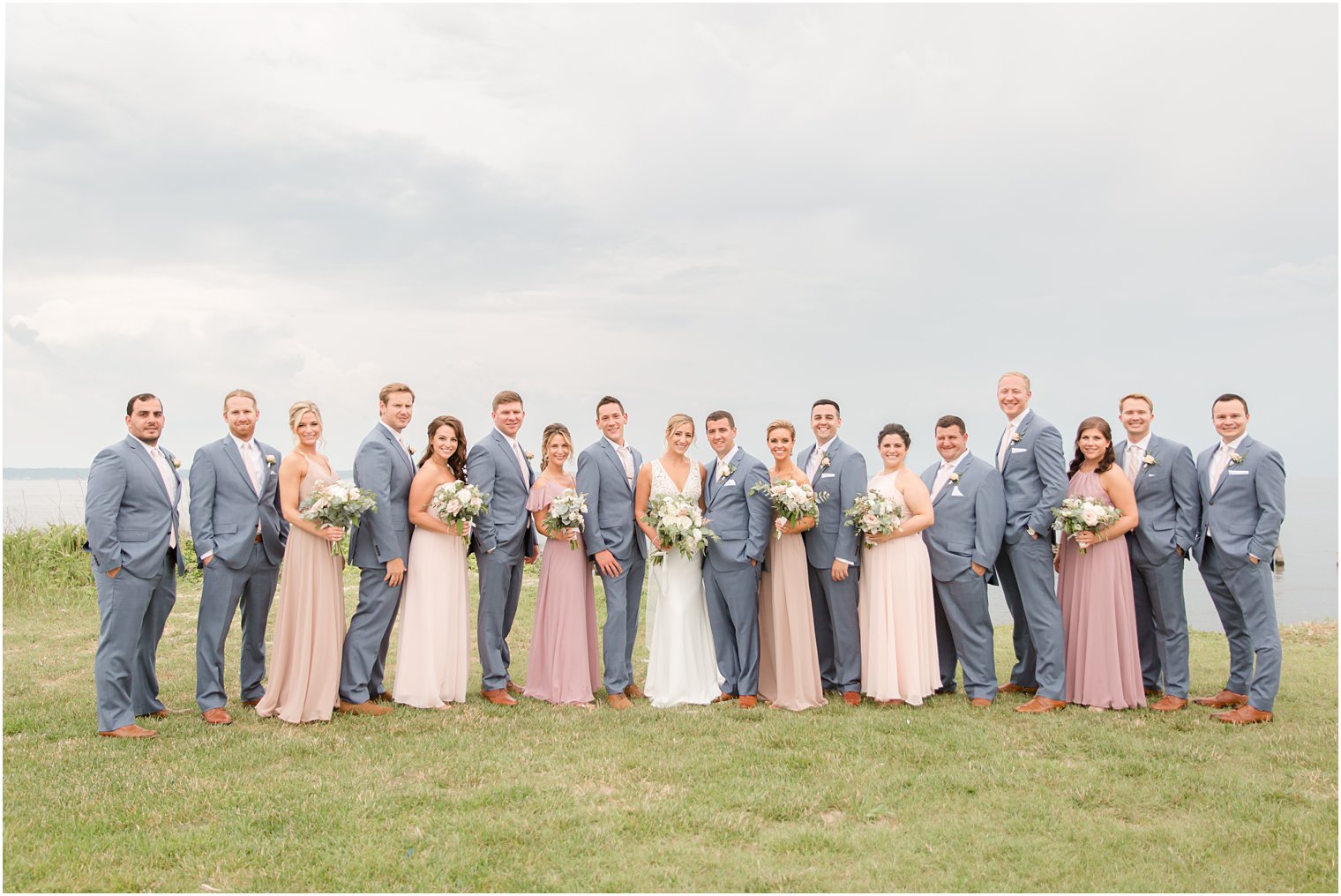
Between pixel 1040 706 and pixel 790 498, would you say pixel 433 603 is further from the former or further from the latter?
pixel 1040 706

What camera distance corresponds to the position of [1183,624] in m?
8.78

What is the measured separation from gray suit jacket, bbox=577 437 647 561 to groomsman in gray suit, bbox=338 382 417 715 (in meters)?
1.65

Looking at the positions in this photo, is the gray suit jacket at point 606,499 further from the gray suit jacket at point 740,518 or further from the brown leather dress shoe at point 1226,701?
the brown leather dress shoe at point 1226,701

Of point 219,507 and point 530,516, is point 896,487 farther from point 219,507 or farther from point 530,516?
point 219,507

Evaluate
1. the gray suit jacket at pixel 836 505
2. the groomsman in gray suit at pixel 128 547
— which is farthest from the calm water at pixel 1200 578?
the gray suit jacket at pixel 836 505

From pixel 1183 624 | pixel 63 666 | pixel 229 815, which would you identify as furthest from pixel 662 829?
pixel 63 666

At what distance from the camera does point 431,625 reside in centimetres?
868

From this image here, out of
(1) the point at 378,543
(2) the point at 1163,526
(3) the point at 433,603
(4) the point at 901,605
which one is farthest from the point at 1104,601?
(1) the point at 378,543

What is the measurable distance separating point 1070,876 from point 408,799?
401 cm

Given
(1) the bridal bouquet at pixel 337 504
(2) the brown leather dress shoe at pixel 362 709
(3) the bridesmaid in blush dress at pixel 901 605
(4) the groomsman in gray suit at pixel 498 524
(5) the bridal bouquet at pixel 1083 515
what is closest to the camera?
(1) the bridal bouquet at pixel 337 504

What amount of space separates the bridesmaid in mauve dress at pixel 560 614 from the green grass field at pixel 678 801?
0.50 m

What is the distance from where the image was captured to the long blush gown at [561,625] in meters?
8.84

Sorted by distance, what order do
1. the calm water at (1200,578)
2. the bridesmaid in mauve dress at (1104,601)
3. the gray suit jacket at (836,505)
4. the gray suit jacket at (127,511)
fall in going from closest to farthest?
the gray suit jacket at (127,511) < the bridesmaid in mauve dress at (1104,601) < the gray suit jacket at (836,505) < the calm water at (1200,578)

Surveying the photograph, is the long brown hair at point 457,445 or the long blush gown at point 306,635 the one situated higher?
the long brown hair at point 457,445
